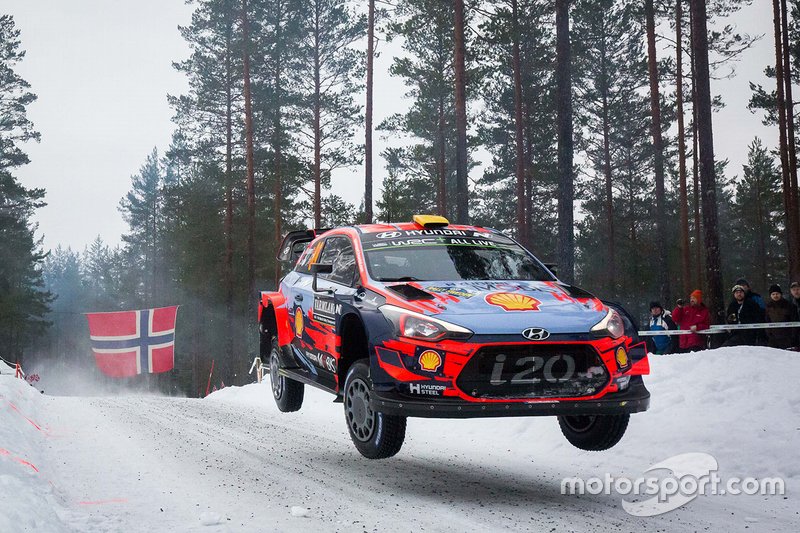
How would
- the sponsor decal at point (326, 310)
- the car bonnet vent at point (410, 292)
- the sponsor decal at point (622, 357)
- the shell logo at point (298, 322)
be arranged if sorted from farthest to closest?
the shell logo at point (298, 322) → the sponsor decal at point (326, 310) → the car bonnet vent at point (410, 292) → the sponsor decal at point (622, 357)

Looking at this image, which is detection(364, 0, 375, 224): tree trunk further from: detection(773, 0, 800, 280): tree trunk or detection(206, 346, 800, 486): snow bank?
detection(206, 346, 800, 486): snow bank

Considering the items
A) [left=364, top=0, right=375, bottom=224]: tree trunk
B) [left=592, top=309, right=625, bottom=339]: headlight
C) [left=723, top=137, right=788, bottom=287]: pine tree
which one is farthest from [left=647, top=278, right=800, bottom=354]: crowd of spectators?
[left=723, top=137, right=788, bottom=287]: pine tree

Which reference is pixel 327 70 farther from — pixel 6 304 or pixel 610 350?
pixel 610 350

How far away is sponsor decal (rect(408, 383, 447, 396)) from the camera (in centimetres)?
584

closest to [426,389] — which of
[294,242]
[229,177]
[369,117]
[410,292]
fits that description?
[410,292]

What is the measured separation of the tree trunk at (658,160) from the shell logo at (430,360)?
22.6m

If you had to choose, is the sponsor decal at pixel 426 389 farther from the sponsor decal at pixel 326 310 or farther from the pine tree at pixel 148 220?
the pine tree at pixel 148 220

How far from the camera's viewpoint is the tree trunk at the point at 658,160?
2759 cm

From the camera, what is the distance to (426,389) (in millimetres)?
5898

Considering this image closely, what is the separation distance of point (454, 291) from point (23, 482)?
12.4 ft

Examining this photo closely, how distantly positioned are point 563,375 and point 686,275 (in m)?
33.0

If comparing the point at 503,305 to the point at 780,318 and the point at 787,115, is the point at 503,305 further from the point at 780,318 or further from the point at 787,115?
the point at 787,115

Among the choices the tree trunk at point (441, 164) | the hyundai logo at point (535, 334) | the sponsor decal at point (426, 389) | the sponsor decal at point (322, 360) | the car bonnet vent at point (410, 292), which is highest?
the tree trunk at point (441, 164)

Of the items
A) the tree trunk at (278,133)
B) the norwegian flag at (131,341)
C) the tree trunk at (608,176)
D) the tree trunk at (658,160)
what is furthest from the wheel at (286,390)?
the tree trunk at (608,176)
